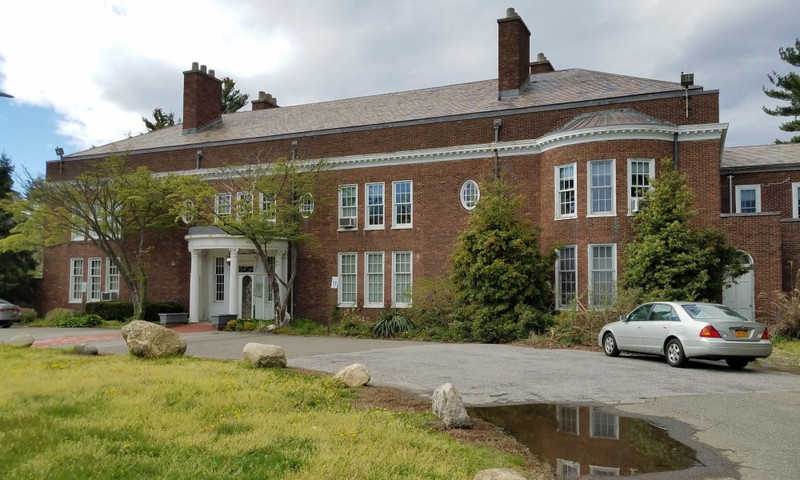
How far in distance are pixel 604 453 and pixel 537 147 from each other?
1770 cm

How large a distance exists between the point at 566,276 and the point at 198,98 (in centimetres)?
2154

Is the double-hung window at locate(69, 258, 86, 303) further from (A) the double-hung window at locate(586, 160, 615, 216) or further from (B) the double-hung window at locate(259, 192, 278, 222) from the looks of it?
(A) the double-hung window at locate(586, 160, 615, 216)

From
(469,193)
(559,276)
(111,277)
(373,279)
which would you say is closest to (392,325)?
(373,279)

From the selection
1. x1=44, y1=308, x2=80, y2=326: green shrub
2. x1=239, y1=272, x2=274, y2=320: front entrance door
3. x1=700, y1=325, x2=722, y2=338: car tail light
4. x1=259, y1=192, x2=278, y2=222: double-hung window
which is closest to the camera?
x1=700, y1=325, x2=722, y2=338: car tail light

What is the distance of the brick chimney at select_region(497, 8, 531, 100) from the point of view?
2619cm

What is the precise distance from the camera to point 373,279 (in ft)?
87.2

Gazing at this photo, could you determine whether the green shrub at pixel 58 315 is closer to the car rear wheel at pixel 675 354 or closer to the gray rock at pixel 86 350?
the gray rock at pixel 86 350

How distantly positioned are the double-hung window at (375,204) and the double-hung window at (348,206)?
0.55m

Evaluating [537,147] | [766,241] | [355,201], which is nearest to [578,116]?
[537,147]

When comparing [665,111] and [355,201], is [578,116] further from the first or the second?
[355,201]

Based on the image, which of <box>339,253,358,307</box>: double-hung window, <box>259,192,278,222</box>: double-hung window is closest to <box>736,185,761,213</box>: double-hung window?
<box>339,253,358,307</box>: double-hung window

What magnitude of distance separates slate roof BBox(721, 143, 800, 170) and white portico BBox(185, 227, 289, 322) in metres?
19.1

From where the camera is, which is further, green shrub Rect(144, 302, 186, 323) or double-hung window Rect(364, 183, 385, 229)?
green shrub Rect(144, 302, 186, 323)

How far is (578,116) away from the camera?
23312 mm
